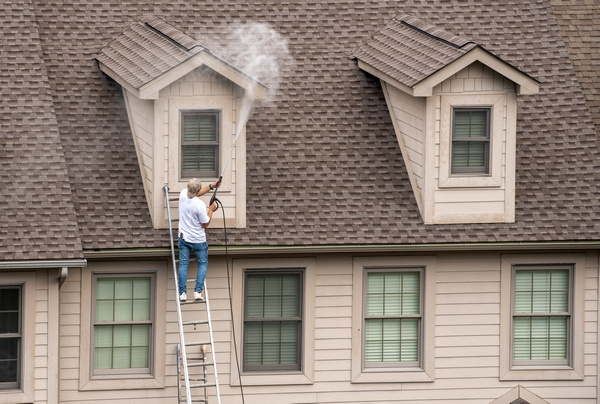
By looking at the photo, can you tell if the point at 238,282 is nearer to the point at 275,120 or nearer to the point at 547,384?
the point at 275,120

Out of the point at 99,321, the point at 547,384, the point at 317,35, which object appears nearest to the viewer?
the point at 99,321

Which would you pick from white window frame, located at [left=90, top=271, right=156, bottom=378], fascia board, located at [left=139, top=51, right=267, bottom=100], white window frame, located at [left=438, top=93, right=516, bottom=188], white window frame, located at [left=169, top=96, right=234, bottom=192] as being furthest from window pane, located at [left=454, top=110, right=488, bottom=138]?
white window frame, located at [left=90, top=271, right=156, bottom=378]

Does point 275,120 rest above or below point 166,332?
above

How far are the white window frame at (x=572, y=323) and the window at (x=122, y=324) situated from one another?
19.0ft

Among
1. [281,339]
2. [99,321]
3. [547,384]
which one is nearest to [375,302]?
[281,339]

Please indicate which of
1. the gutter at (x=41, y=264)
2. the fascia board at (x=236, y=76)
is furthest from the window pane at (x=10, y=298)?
the fascia board at (x=236, y=76)

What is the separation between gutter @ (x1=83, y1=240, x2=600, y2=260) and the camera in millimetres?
17438

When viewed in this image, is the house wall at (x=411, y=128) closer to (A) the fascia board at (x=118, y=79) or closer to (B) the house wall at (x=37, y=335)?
(A) the fascia board at (x=118, y=79)

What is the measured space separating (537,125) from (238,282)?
235 inches

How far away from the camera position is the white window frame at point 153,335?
17.6 m

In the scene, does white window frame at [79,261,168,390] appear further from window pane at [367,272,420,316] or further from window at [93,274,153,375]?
window pane at [367,272,420,316]

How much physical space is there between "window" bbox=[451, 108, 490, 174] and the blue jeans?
437cm

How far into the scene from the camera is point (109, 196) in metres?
17.9

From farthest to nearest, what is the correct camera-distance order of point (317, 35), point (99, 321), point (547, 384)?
point (317, 35) → point (547, 384) → point (99, 321)
